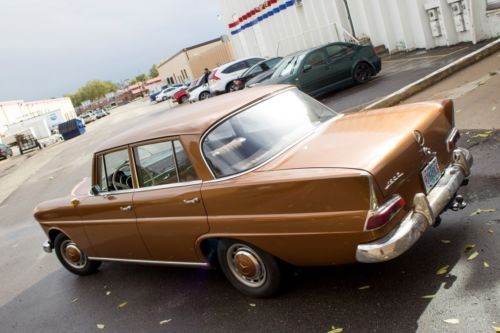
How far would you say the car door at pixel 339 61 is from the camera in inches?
551

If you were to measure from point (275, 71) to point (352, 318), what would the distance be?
12019mm

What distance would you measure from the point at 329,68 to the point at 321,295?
35.9 feet

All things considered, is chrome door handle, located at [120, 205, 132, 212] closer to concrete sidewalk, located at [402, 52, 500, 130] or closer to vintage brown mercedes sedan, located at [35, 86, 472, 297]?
vintage brown mercedes sedan, located at [35, 86, 472, 297]

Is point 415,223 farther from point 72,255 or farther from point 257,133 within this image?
point 72,255

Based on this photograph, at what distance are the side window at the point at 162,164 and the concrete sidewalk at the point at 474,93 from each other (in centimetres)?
441

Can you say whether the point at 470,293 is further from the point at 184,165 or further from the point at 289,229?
the point at 184,165

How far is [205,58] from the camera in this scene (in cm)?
6088

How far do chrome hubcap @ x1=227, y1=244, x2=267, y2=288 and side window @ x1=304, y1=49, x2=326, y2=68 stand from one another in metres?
10.5

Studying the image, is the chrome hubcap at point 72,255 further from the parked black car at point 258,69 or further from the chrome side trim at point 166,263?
the parked black car at point 258,69

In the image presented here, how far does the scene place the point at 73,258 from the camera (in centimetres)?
596

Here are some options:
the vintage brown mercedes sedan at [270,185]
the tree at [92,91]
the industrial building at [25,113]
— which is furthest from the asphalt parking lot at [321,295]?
the tree at [92,91]

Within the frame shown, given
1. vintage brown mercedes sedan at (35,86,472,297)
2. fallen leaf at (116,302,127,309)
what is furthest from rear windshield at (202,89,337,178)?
fallen leaf at (116,302,127,309)

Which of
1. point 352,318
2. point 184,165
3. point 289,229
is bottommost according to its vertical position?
point 352,318

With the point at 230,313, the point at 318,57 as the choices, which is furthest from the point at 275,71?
the point at 230,313
